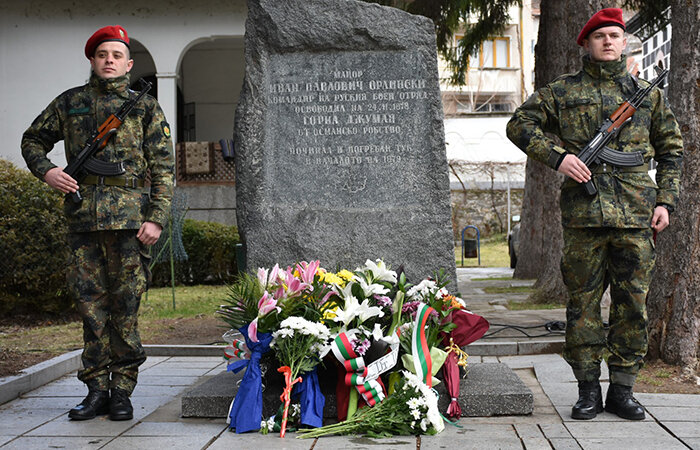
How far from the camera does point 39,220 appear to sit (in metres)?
8.53

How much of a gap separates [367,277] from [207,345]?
2.93m

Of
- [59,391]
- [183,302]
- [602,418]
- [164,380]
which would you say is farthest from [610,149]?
[183,302]

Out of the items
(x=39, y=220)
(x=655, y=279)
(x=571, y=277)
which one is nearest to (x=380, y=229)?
(x=571, y=277)

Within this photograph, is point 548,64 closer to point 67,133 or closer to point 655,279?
point 655,279

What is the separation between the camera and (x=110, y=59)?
4.59 m

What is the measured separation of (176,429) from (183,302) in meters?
6.69

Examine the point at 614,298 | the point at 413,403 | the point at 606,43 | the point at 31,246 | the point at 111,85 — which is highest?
the point at 606,43

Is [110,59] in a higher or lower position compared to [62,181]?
higher

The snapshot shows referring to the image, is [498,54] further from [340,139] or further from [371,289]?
[371,289]

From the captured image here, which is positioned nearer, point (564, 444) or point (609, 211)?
point (564, 444)

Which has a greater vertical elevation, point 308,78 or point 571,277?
point 308,78

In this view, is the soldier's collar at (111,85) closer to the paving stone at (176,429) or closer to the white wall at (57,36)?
the paving stone at (176,429)

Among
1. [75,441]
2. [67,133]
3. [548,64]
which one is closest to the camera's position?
[75,441]

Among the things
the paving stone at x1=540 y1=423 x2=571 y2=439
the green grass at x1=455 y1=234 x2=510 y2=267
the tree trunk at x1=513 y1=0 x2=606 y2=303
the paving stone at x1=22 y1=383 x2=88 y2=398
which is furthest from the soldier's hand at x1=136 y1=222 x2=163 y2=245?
the green grass at x1=455 y1=234 x2=510 y2=267
